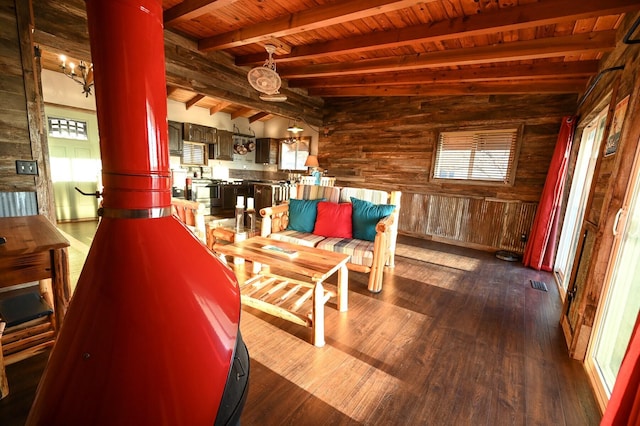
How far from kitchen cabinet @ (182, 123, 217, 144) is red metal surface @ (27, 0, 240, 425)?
21.4 ft

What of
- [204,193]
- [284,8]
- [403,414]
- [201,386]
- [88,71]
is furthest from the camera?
[204,193]

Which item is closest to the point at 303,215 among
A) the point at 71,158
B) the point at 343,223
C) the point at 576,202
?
the point at 343,223

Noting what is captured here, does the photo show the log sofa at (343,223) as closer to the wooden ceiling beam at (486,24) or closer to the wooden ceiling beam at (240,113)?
the wooden ceiling beam at (486,24)

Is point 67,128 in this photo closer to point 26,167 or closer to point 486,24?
point 26,167

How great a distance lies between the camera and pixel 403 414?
4.40 ft

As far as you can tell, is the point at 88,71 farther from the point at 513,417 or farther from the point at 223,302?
the point at 513,417

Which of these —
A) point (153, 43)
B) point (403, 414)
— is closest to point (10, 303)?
point (153, 43)

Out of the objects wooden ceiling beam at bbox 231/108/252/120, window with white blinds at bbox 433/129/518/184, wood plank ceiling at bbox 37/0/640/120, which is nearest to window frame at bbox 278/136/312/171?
wooden ceiling beam at bbox 231/108/252/120

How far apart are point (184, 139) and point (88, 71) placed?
6.73 ft

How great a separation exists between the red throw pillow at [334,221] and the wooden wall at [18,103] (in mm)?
2480

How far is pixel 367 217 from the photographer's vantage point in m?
2.96

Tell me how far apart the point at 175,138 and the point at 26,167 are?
4.43 m

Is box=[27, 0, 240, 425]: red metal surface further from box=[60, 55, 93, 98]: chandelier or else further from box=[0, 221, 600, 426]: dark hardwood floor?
box=[60, 55, 93, 98]: chandelier

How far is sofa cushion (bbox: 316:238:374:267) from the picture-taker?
2.62 metres
